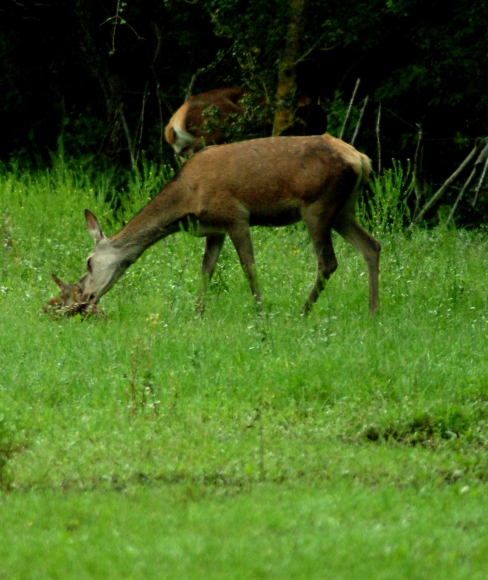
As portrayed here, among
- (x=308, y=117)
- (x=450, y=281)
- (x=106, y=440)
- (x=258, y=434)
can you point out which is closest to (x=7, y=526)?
(x=106, y=440)

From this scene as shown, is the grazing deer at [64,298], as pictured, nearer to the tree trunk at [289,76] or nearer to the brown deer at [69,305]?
the brown deer at [69,305]

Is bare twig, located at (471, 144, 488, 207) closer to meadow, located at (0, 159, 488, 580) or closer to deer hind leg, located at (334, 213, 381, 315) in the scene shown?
meadow, located at (0, 159, 488, 580)

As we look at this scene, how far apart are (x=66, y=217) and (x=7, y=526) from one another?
367 inches

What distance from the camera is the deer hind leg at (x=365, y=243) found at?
10375 mm

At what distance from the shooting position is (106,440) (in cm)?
630

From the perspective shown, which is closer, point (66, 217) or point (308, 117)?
point (66, 217)

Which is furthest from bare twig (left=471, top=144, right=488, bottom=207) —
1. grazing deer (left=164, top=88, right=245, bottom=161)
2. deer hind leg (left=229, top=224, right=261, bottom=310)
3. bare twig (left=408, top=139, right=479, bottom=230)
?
deer hind leg (left=229, top=224, right=261, bottom=310)

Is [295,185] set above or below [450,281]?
above

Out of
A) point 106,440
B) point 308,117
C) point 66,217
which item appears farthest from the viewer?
point 308,117

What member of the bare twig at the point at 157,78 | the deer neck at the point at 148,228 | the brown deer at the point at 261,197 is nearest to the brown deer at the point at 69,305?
the brown deer at the point at 261,197

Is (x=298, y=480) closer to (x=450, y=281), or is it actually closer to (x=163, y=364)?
(x=163, y=364)

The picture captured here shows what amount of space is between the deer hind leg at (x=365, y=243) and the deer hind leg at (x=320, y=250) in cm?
33

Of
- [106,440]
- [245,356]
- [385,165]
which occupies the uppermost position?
[106,440]

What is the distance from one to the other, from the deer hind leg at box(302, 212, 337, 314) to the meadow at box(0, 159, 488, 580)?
194 millimetres
